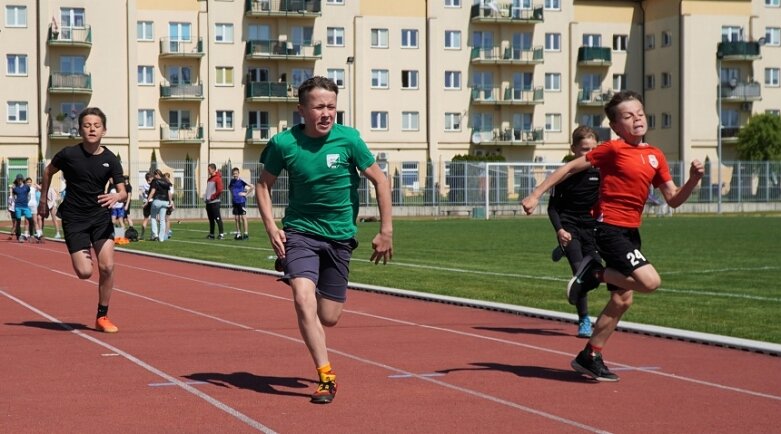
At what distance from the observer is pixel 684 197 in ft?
29.5

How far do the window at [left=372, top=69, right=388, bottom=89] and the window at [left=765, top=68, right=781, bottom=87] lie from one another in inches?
1047

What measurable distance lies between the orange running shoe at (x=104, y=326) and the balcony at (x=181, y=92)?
2517 inches

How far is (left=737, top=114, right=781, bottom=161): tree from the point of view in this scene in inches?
3095

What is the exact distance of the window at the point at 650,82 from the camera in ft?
279

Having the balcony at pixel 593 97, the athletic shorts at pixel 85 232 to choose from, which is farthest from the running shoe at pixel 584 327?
the balcony at pixel 593 97

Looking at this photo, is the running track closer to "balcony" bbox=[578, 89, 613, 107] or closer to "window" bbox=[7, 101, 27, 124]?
"window" bbox=[7, 101, 27, 124]

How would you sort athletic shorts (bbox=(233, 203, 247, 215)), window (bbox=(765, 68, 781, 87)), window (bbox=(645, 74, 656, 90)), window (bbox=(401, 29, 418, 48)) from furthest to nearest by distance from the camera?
window (bbox=(645, 74, 656, 90)), window (bbox=(765, 68, 781, 87)), window (bbox=(401, 29, 418, 48)), athletic shorts (bbox=(233, 203, 247, 215))

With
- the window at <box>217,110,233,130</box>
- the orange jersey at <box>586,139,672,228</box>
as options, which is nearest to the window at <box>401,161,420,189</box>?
the window at <box>217,110,233,130</box>

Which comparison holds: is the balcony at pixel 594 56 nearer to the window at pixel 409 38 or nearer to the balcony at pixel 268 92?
the window at pixel 409 38

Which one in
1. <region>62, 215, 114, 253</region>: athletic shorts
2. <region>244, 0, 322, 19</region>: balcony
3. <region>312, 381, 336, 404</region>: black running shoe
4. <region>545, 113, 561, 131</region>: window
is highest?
<region>244, 0, 322, 19</region>: balcony

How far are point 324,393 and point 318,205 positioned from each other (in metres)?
1.25

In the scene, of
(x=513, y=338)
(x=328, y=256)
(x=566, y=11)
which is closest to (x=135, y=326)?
(x=513, y=338)

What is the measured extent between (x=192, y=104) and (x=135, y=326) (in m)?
65.4

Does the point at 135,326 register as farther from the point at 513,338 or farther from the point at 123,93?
the point at 123,93
